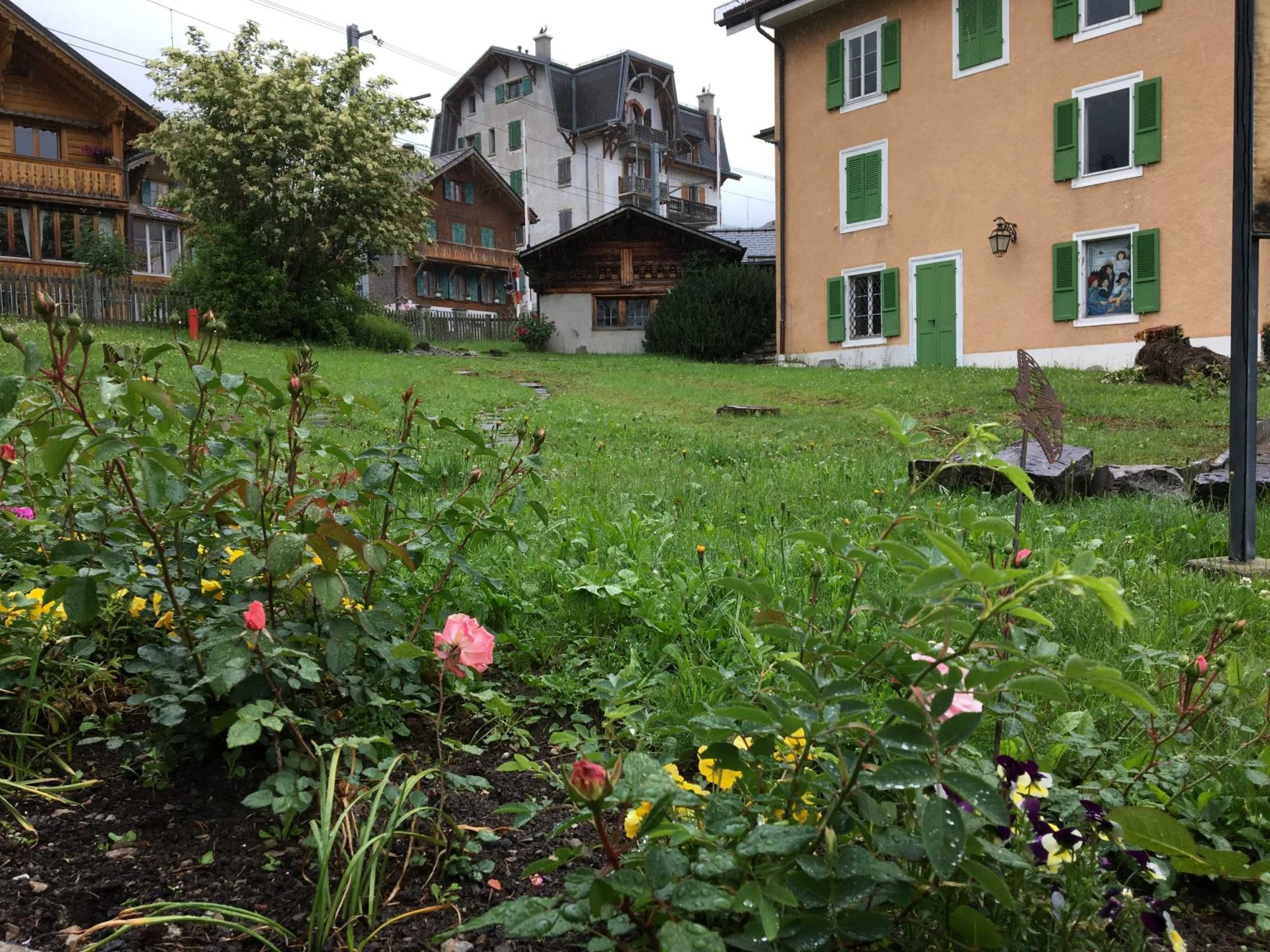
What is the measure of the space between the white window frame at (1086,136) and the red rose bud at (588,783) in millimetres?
17876

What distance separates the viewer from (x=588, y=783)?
3.05 ft

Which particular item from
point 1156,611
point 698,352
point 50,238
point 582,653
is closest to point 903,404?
point 1156,611

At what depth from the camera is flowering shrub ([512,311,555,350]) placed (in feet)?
92.7

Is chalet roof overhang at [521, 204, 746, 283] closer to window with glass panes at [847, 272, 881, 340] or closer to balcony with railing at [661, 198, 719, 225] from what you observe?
window with glass panes at [847, 272, 881, 340]

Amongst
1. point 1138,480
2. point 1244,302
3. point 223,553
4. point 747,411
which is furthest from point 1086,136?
point 223,553

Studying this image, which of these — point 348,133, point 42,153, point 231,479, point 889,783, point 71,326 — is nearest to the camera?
point 889,783

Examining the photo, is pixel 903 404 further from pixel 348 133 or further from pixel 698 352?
pixel 348 133

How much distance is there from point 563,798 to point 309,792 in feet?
1.58

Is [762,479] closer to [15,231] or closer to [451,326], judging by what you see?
[451,326]

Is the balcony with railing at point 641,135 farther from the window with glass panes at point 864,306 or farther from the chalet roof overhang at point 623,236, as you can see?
the window with glass panes at point 864,306

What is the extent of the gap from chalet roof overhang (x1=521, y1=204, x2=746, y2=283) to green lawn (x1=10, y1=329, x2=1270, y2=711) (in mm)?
12621

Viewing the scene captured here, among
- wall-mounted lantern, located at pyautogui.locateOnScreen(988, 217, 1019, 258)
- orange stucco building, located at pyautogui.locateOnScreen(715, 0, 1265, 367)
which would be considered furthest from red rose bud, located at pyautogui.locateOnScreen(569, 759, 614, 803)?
wall-mounted lantern, located at pyautogui.locateOnScreen(988, 217, 1019, 258)

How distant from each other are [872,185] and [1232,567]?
57.8 ft

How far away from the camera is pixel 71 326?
1.48 metres
